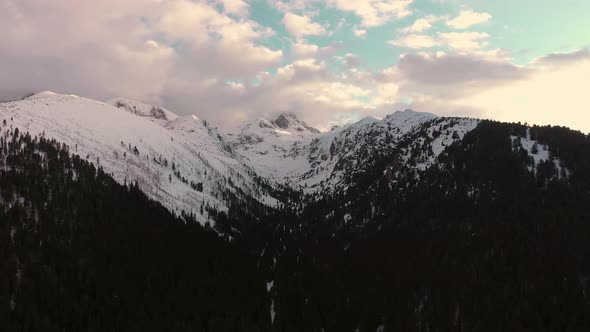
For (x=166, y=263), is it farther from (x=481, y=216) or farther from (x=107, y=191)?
(x=481, y=216)

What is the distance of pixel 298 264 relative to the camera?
16875 centimetres

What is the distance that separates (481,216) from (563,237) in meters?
28.6

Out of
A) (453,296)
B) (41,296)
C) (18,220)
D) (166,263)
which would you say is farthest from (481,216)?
(18,220)

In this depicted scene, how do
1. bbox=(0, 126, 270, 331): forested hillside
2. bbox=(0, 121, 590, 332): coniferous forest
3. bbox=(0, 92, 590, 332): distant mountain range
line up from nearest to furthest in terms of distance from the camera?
bbox=(0, 126, 270, 331): forested hillside
bbox=(0, 121, 590, 332): coniferous forest
bbox=(0, 92, 590, 332): distant mountain range

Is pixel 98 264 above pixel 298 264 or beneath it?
above

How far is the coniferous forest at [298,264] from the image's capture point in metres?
110

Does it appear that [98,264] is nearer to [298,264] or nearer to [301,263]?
[298,264]

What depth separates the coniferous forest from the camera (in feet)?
359

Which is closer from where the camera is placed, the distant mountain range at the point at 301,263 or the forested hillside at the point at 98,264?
the forested hillside at the point at 98,264

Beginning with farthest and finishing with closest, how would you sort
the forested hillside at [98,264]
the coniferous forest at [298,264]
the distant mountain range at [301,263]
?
the distant mountain range at [301,263] < the coniferous forest at [298,264] < the forested hillside at [98,264]

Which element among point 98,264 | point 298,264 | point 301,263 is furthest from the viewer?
point 301,263

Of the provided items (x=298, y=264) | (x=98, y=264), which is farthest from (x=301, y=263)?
(x=98, y=264)

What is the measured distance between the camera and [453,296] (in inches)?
4754

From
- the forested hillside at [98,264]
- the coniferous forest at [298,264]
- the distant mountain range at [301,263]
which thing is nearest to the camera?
the forested hillside at [98,264]
